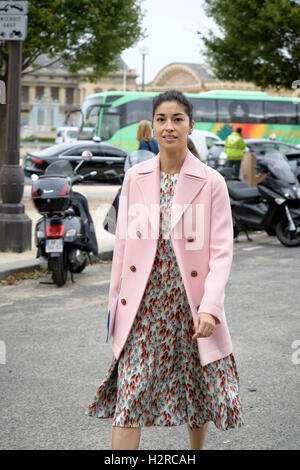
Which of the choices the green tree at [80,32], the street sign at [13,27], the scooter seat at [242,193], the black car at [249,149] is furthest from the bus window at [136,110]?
the street sign at [13,27]

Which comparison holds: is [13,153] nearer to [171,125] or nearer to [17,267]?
[17,267]

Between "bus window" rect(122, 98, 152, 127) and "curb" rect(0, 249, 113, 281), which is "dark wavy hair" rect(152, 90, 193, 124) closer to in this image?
"curb" rect(0, 249, 113, 281)

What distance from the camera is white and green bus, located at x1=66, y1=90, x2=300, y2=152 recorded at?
3300 centimetres

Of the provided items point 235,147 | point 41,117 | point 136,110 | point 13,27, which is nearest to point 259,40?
point 235,147

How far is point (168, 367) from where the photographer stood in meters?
3.12

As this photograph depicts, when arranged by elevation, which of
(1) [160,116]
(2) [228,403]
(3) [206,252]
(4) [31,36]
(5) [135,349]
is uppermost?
(4) [31,36]

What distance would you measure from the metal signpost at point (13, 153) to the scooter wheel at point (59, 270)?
1.95 m

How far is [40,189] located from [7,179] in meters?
2.21

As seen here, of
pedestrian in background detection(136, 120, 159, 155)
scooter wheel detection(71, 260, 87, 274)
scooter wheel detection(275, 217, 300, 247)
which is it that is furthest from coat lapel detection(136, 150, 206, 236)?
scooter wheel detection(275, 217, 300, 247)

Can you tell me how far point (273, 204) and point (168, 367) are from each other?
8.98 metres

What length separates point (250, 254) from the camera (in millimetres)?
11211
